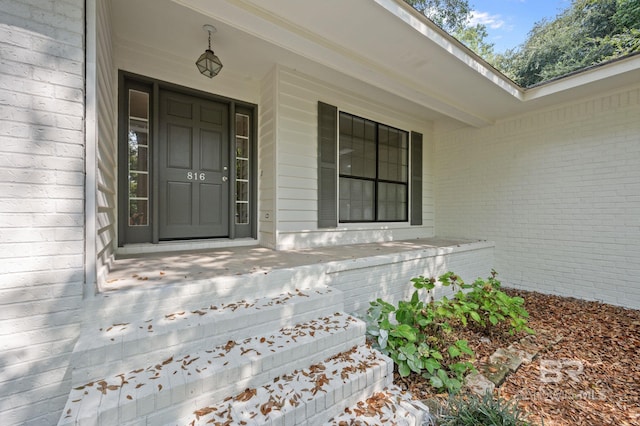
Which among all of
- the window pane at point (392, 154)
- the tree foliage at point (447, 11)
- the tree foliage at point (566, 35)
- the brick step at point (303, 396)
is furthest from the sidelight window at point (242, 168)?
the tree foliage at point (447, 11)

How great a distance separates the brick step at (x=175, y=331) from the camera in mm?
1452

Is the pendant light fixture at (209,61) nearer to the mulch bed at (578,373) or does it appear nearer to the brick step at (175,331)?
the brick step at (175,331)

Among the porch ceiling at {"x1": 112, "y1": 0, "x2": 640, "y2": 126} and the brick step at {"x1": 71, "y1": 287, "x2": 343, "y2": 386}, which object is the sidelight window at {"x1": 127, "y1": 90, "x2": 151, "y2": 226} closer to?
the porch ceiling at {"x1": 112, "y1": 0, "x2": 640, "y2": 126}

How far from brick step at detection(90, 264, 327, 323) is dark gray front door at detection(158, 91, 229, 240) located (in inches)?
58.5

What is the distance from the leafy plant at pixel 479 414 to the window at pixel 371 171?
3.13 metres

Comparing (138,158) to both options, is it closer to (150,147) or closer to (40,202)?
(150,147)

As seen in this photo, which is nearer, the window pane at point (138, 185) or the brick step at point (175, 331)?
the brick step at point (175, 331)

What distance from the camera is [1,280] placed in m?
1.46

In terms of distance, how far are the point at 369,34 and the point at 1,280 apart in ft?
11.4

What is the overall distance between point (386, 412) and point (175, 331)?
4.50 feet

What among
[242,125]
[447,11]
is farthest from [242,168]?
[447,11]

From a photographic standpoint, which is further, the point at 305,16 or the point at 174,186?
the point at 174,186

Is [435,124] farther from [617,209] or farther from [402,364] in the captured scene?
[402,364]

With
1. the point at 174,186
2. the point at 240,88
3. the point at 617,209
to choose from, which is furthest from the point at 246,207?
the point at 617,209
